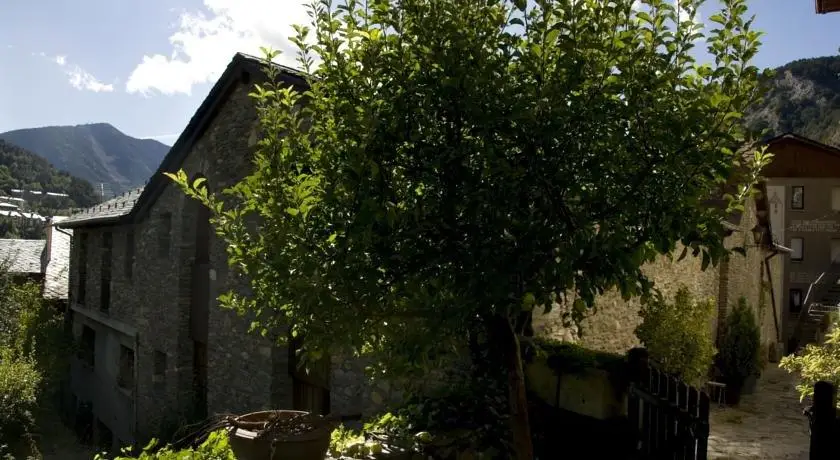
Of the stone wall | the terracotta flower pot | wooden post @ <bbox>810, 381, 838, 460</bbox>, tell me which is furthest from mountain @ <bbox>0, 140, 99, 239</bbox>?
wooden post @ <bbox>810, 381, 838, 460</bbox>

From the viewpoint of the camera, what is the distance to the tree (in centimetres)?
282

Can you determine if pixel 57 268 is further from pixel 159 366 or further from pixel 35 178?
pixel 35 178

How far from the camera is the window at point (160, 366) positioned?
13.7 meters

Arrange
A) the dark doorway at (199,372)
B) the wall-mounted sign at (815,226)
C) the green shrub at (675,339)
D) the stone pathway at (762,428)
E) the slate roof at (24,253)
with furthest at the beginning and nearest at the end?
the wall-mounted sign at (815,226) < the slate roof at (24,253) < the dark doorway at (199,372) < the green shrub at (675,339) < the stone pathway at (762,428)

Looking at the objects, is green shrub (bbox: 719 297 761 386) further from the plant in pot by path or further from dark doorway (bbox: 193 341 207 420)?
dark doorway (bbox: 193 341 207 420)

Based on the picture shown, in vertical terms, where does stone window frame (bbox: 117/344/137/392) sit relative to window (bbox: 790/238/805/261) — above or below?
below

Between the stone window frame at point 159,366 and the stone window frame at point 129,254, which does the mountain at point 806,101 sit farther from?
the stone window frame at point 159,366

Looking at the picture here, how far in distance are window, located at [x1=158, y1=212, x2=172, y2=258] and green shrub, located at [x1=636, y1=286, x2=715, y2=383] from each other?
10524 millimetres

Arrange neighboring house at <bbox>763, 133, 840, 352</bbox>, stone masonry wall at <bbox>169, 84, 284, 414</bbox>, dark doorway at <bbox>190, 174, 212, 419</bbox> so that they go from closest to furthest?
stone masonry wall at <bbox>169, 84, 284, 414</bbox> → dark doorway at <bbox>190, 174, 212, 419</bbox> → neighboring house at <bbox>763, 133, 840, 352</bbox>

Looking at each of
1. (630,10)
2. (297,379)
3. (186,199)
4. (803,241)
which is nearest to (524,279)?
(630,10)

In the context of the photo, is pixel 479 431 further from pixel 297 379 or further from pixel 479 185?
pixel 297 379

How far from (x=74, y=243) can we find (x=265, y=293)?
2111 centimetres

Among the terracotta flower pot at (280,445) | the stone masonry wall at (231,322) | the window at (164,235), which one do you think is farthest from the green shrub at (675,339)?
the window at (164,235)

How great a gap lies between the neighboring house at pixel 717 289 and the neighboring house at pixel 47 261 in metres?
19.9
